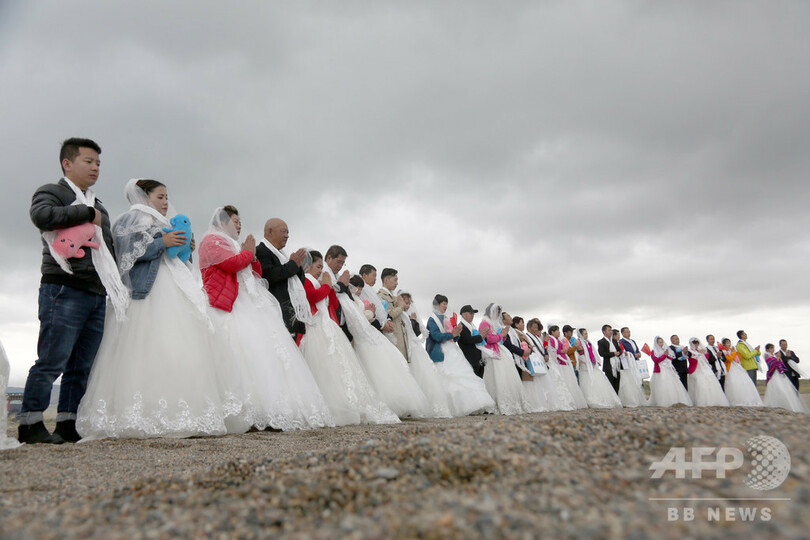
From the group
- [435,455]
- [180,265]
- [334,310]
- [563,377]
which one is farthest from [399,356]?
[563,377]

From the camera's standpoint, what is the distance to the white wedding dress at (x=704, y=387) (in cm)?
1620

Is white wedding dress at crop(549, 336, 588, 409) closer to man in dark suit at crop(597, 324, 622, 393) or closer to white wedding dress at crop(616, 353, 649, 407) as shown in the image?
man in dark suit at crop(597, 324, 622, 393)

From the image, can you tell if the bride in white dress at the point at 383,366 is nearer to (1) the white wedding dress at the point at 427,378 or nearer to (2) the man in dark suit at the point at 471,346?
(1) the white wedding dress at the point at 427,378

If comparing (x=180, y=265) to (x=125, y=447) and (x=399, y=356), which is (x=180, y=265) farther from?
(x=399, y=356)

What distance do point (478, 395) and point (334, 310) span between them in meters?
3.94

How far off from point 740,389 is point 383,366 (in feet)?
50.4

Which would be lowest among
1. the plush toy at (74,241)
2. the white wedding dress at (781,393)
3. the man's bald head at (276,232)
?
the white wedding dress at (781,393)

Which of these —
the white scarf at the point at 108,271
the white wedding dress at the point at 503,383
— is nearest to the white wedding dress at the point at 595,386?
the white wedding dress at the point at 503,383

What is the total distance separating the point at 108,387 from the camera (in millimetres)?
4141

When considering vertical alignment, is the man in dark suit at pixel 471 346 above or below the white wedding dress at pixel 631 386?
above

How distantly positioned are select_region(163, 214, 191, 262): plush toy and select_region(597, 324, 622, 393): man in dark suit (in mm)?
14194

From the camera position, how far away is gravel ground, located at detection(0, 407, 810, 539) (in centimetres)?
146

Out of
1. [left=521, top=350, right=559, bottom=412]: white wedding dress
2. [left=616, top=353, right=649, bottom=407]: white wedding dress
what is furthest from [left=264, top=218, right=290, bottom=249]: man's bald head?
[left=616, top=353, right=649, bottom=407]: white wedding dress

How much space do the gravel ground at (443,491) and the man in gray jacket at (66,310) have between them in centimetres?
129
